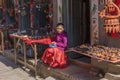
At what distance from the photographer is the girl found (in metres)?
7.53

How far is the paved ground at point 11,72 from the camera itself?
27.5 ft

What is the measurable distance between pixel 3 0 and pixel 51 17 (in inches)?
187

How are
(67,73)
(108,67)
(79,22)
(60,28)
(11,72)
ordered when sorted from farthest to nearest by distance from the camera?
(11,72)
(79,22)
(60,28)
(67,73)
(108,67)

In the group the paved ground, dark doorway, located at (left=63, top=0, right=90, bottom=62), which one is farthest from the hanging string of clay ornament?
the paved ground

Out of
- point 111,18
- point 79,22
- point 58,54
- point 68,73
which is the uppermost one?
point 111,18

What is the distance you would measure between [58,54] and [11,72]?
2236 millimetres

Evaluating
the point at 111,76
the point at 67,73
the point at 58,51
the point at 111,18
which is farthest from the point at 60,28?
the point at 111,18

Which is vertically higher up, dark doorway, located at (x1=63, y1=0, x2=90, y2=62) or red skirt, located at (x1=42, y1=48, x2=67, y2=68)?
dark doorway, located at (x1=63, y1=0, x2=90, y2=62)

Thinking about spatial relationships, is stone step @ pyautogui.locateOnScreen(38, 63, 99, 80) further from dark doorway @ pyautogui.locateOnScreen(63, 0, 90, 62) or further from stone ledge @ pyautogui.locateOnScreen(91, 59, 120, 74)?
dark doorway @ pyautogui.locateOnScreen(63, 0, 90, 62)

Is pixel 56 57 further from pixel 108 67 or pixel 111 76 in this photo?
pixel 111 76

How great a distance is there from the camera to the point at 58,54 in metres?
7.50

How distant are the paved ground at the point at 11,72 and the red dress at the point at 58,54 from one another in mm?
905

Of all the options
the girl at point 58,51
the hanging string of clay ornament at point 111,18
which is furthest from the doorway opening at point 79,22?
the hanging string of clay ornament at point 111,18

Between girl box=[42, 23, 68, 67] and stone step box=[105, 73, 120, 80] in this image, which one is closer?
stone step box=[105, 73, 120, 80]
